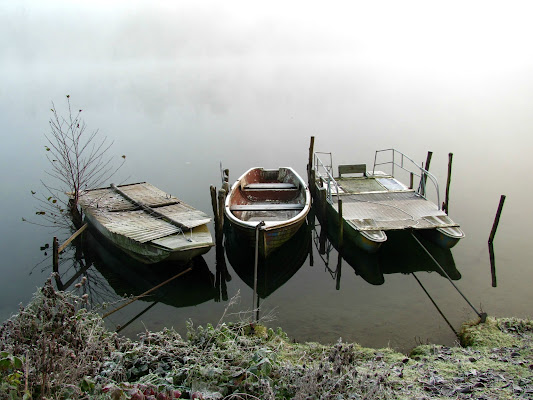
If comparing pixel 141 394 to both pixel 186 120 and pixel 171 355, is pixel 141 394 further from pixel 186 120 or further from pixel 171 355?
pixel 186 120

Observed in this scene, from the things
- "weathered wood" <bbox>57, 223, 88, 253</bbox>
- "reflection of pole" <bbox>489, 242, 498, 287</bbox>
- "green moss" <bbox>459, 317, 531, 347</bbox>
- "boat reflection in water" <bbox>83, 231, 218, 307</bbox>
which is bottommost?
"boat reflection in water" <bbox>83, 231, 218, 307</bbox>

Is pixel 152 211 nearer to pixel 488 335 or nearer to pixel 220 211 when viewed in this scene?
pixel 220 211

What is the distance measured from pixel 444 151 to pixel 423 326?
1701 cm

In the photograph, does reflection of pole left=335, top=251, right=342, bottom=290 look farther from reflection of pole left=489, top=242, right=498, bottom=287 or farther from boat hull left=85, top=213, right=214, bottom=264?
reflection of pole left=489, top=242, right=498, bottom=287

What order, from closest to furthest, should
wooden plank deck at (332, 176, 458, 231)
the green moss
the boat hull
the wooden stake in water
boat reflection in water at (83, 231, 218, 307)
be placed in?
1. the green moss
2. the boat hull
3. boat reflection in water at (83, 231, 218, 307)
4. the wooden stake in water
5. wooden plank deck at (332, 176, 458, 231)

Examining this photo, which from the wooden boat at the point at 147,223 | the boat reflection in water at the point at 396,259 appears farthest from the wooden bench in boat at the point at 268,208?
the boat reflection in water at the point at 396,259

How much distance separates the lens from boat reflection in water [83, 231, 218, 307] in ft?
35.6

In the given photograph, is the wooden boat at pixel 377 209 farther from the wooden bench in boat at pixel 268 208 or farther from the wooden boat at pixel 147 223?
Result: the wooden boat at pixel 147 223

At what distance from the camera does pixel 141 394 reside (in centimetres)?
404

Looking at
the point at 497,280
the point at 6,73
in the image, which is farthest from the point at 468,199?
the point at 6,73

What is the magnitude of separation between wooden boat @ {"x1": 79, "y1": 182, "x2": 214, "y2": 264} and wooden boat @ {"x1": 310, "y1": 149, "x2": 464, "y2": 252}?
14.5 ft

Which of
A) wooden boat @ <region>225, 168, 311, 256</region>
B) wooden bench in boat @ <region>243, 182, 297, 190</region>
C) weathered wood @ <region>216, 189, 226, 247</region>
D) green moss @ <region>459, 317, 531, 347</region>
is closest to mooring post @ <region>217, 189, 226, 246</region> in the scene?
weathered wood @ <region>216, 189, 226, 247</region>

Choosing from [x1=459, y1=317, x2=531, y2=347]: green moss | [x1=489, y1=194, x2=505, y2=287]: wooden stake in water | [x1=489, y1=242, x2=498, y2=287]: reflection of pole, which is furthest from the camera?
[x1=489, y1=194, x2=505, y2=287]: wooden stake in water

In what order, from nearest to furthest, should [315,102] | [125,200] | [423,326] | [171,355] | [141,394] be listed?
[141,394], [171,355], [423,326], [125,200], [315,102]
